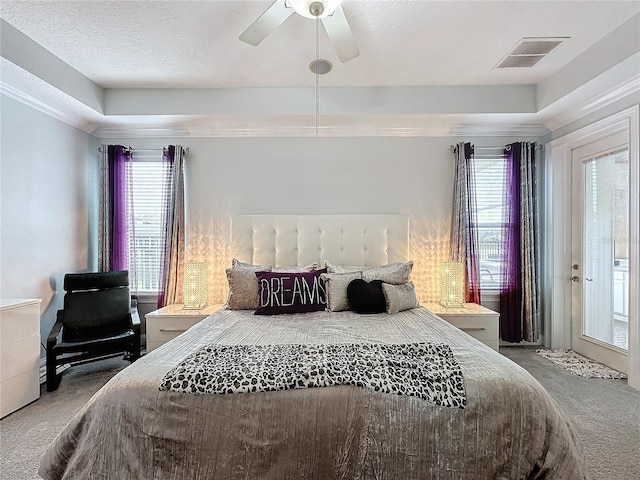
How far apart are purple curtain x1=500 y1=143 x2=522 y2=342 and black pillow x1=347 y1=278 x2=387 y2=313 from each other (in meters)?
1.77

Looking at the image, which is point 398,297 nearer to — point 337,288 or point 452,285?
point 337,288

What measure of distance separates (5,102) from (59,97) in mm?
381

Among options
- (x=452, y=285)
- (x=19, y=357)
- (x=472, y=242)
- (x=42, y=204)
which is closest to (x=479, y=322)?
(x=452, y=285)

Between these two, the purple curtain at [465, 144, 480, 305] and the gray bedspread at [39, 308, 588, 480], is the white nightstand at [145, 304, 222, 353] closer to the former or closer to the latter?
the gray bedspread at [39, 308, 588, 480]

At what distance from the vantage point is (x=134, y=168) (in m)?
4.07

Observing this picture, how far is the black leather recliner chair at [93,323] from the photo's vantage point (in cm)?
304

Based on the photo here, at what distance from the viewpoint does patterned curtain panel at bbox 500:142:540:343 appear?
388cm

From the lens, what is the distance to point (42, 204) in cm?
334

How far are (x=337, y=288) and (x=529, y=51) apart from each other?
249 cm

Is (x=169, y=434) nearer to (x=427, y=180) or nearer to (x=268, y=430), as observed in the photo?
(x=268, y=430)

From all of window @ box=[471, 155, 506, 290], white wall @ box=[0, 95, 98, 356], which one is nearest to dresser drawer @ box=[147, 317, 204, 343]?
white wall @ box=[0, 95, 98, 356]

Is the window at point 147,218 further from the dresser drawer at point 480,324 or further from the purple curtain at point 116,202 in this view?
the dresser drawer at point 480,324

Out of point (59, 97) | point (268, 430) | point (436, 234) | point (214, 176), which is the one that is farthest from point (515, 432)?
point (59, 97)

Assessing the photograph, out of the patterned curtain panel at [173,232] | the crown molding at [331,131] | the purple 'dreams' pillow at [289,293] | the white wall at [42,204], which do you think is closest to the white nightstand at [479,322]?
the purple 'dreams' pillow at [289,293]
